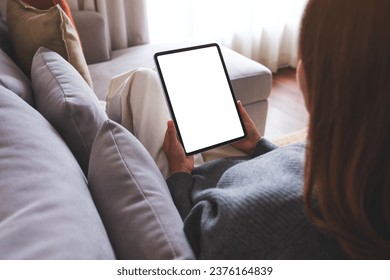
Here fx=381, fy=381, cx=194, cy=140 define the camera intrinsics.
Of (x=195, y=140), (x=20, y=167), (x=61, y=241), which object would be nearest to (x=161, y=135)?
(x=195, y=140)

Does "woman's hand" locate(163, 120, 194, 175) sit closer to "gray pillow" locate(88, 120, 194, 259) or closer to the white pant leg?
the white pant leg

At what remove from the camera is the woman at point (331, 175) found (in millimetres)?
457

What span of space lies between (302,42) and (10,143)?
50cm

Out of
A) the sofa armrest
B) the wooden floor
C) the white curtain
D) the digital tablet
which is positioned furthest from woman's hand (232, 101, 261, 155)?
the white curtain

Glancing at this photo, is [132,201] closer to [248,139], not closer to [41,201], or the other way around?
[41,201]

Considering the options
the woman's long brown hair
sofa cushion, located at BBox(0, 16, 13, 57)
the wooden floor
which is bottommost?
the wooden floor

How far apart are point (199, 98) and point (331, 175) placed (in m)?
0.64

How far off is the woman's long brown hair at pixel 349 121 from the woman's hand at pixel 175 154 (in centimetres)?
50

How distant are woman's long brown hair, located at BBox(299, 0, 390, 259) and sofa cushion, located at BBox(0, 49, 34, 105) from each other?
0.75 m

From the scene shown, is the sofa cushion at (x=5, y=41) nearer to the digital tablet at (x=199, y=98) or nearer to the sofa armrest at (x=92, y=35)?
the sofa armrest at (x=92, y=35)

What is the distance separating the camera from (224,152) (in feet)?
3.76

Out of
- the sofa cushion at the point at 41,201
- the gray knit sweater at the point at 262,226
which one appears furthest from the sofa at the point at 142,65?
the gray knit sweater at the point at 262,226

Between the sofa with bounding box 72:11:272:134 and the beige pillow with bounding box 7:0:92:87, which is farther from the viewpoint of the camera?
the sofa with bounding box 72:11:272:134

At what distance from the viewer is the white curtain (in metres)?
2.49
